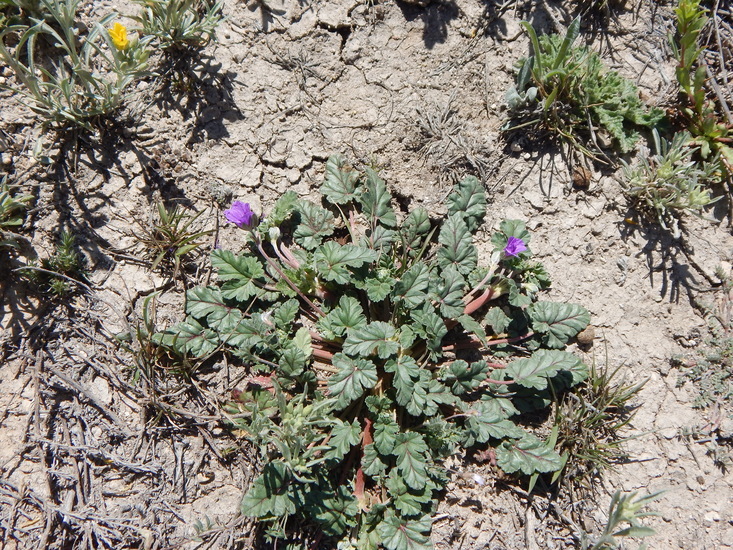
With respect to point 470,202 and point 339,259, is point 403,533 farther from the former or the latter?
point 470,202

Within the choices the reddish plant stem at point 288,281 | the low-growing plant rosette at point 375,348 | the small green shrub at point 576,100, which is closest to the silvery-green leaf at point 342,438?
the low-growing plant rosette at point 375,348

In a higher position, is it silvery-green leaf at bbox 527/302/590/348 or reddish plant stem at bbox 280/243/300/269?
silvery-green leaf at bbox 527/302/590/348

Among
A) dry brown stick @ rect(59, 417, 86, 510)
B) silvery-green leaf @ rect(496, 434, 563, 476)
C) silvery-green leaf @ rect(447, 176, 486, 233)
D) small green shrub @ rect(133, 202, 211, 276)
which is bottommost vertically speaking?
dry brown stick @ rect(59, 417, 86, 510)

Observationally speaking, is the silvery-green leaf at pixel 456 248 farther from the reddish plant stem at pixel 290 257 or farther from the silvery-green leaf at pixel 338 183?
the reddish plant stem at pixel 290 257

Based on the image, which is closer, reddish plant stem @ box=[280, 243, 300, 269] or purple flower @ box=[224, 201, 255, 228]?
purple flower @ box=[224, 201, 255, 228]

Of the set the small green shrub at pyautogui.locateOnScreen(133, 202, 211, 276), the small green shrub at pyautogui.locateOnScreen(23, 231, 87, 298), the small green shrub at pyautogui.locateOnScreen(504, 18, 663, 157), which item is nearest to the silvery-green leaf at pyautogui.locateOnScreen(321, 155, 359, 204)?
the small green shrub at pyautogui.locateOnScreen(133, 202, 211, 276)

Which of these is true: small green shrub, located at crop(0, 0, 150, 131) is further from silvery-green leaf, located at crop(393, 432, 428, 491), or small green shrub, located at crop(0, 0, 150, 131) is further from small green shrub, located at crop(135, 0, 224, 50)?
silvery-green leaf, located at crop(393, 432, 428, 491)

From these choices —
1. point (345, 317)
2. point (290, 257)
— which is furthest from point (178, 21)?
point (345, 317)
